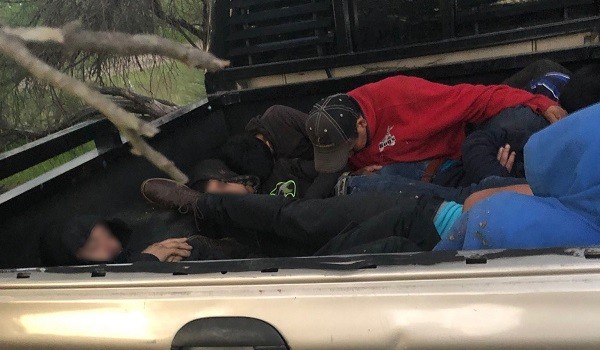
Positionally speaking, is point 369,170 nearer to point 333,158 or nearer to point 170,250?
point 333,158

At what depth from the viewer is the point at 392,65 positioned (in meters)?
2.95

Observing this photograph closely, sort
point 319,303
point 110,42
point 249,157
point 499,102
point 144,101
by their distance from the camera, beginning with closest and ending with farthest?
point 110,42, point 319,303, point 499,102, point 249,157, point 144,101

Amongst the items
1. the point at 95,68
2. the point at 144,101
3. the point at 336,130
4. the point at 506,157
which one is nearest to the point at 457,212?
the point at 506,157

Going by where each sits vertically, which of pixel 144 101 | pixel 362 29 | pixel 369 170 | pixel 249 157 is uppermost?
pixel 362 29

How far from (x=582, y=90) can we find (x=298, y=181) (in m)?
1.28

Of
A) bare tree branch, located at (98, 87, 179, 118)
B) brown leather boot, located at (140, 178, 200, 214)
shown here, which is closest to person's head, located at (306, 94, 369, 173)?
brown leather boot, located at (140, 178, 200, 214)

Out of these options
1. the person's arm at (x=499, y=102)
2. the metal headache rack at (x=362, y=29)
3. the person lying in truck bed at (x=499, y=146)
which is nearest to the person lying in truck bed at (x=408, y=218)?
the person lying in truck bed at (x=499, y=146)

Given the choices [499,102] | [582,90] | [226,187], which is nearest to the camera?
[582,90]

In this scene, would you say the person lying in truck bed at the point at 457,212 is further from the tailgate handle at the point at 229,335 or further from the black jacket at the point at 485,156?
the tailgate handle at the point at 229,335

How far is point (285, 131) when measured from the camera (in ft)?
9.68

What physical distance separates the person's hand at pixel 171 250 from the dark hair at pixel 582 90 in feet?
5.34

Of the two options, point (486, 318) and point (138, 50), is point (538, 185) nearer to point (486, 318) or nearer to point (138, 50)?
point (486, 318)

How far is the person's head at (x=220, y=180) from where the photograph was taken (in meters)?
2.76

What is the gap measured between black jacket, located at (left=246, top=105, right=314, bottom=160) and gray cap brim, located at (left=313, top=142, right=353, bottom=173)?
349 mm
